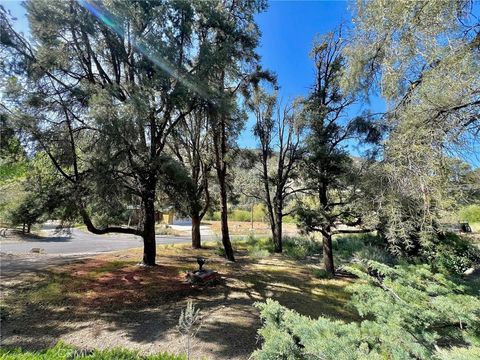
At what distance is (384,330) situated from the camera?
214 cm

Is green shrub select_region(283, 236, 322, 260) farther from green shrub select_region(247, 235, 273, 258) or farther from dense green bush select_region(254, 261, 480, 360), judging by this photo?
dense green bush select_region(254, 261, 480, 360)

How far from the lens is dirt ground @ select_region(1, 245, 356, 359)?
14.7 feet

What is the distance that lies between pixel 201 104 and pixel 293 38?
14.6 ft

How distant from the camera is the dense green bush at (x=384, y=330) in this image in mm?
1853

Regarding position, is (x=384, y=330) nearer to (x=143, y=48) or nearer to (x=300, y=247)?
(x=143, y=48)

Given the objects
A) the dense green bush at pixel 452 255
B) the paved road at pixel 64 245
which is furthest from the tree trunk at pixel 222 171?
the dense green bush at pixel 452 255

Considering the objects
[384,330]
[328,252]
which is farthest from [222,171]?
[384,330]

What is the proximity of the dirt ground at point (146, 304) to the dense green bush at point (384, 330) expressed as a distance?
1.50 m

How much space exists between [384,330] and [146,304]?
18.1 ft

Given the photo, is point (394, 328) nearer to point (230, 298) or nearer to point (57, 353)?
point (57, 353)

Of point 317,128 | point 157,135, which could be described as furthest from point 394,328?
point 157,135

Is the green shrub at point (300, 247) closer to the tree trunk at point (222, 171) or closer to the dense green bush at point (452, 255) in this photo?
the tree trunk at point (222, 171)

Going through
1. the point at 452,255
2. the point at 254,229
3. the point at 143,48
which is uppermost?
the point at 143,48

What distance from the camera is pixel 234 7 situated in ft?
31.2
